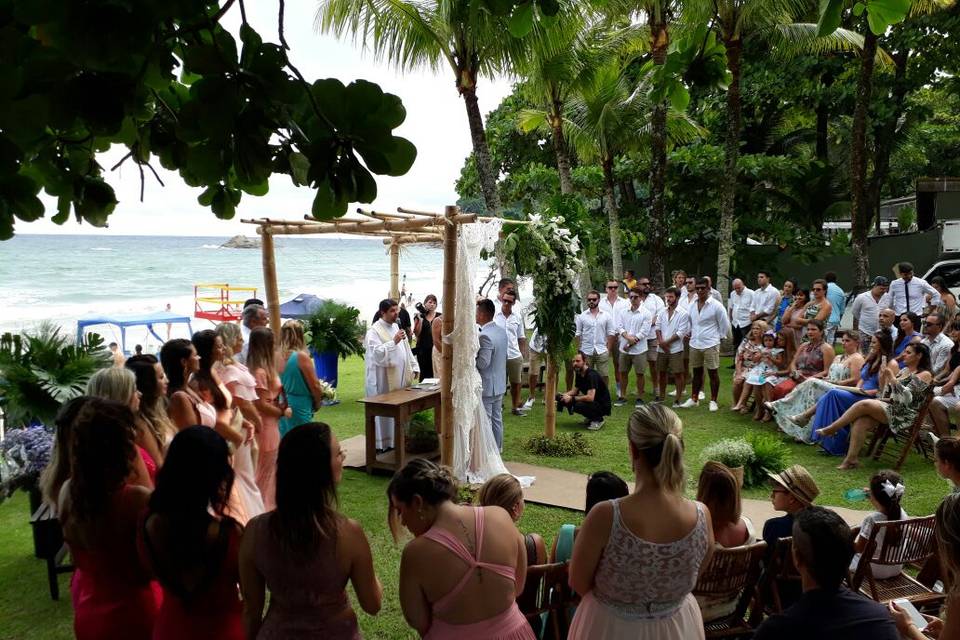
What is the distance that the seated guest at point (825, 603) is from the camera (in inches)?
96.2

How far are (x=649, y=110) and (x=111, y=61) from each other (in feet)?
54.3

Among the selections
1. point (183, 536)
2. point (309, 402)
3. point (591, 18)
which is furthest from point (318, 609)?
point (591, 18)

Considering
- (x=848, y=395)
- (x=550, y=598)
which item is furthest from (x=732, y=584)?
(x=848, y=395)

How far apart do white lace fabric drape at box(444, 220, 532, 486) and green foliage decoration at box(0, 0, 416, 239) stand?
205 inches

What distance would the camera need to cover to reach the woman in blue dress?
841cm

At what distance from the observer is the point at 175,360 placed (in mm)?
4676

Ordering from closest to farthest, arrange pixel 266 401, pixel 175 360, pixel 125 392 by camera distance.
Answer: pixel 125 392 → pixel 175 360 → pixel 266 401

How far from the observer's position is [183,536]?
2568 millimetres

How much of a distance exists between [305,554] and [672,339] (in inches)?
366

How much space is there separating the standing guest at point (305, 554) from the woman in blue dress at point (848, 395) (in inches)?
293

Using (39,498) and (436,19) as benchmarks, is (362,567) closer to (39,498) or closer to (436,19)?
(39,498)

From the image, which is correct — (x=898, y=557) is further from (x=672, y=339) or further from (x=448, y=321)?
(x=672, y=339)

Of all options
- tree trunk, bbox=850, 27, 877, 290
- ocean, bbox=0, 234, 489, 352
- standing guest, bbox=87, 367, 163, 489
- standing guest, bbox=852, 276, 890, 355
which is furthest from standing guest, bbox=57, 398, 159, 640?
ocean, bbox=0, 234, 489, 352

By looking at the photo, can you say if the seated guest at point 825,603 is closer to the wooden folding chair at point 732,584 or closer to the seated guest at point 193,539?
the wooden folding chair at point 732,584
